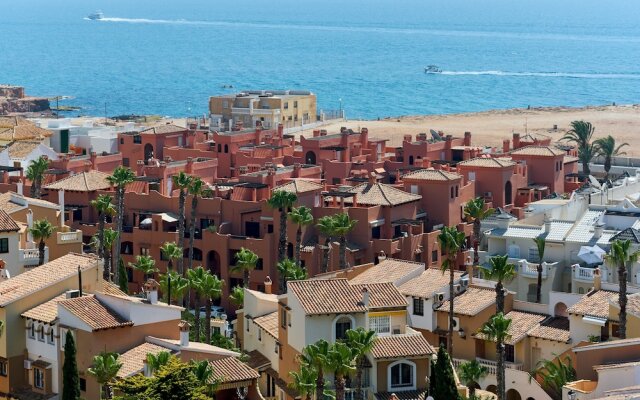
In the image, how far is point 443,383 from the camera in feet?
159

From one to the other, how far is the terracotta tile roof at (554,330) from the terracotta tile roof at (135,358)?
14282mm

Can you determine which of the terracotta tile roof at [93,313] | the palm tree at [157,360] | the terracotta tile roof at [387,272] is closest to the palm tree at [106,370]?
the palm tree at [157,360]

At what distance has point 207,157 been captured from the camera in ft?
320

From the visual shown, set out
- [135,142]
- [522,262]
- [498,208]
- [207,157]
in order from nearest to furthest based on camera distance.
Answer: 1. [522,262]
2. [498,208]
3. [207,157]
4. [135,142]

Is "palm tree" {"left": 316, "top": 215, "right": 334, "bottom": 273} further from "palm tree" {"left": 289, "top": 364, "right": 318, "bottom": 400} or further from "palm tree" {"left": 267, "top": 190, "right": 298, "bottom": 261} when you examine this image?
"palm tree" {"left": 289, "top": 364, "right": 318, "bottom": 400}

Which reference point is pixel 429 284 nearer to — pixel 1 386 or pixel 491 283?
pixel 491 283

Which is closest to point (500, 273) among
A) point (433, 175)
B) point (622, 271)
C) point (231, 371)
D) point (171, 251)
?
point (622, 271)

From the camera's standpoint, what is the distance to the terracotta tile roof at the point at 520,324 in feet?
190

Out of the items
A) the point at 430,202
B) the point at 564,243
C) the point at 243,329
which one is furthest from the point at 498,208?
the point at 243,329

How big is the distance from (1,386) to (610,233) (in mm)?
27130

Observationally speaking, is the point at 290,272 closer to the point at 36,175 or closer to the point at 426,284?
the point at 426,284

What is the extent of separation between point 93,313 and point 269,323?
723 centimetres

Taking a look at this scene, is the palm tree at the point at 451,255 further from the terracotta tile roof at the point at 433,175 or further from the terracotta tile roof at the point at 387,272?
the terracotta tile roof at the point at 433,175

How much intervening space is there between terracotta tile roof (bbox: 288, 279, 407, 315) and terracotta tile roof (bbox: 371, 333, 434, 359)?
1.17m
